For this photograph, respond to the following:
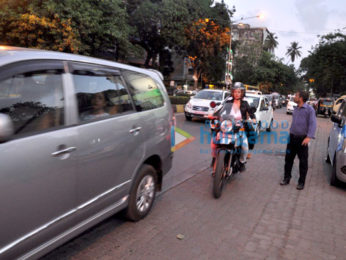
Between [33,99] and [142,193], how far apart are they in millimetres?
1921

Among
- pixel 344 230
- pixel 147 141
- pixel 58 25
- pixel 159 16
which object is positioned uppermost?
pixel 159 16

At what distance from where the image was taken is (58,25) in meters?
15.8

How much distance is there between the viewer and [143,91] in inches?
158

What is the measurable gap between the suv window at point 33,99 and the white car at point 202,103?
12137 millimetres

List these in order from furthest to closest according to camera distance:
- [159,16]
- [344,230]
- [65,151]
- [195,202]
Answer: [159,16], [195,202], [344,230], [65,151]

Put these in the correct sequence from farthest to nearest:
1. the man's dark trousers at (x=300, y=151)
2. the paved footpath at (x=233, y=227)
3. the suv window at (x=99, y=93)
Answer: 1. the man's dark trousers at (x=300, y=151)
2. the paved footpath at (x=233, y=227)
3. the suv window at (x=99, y=93)

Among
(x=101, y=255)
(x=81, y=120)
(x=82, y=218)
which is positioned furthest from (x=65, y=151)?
(x=101, y=255)

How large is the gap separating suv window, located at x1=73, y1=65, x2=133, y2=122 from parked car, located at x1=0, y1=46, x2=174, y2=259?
10 millimetres

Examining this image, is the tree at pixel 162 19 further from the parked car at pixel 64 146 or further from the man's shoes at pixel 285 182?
the parked car at pixel 64 146

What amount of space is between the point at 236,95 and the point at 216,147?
951mm

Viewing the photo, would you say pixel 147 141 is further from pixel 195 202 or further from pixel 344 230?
pixel 344 230

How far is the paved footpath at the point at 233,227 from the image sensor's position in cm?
330

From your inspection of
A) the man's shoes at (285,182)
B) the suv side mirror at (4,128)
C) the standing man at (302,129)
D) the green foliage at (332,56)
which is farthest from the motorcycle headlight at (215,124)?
the green foliage at (332,56)

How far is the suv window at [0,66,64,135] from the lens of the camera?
2242 millimetres
